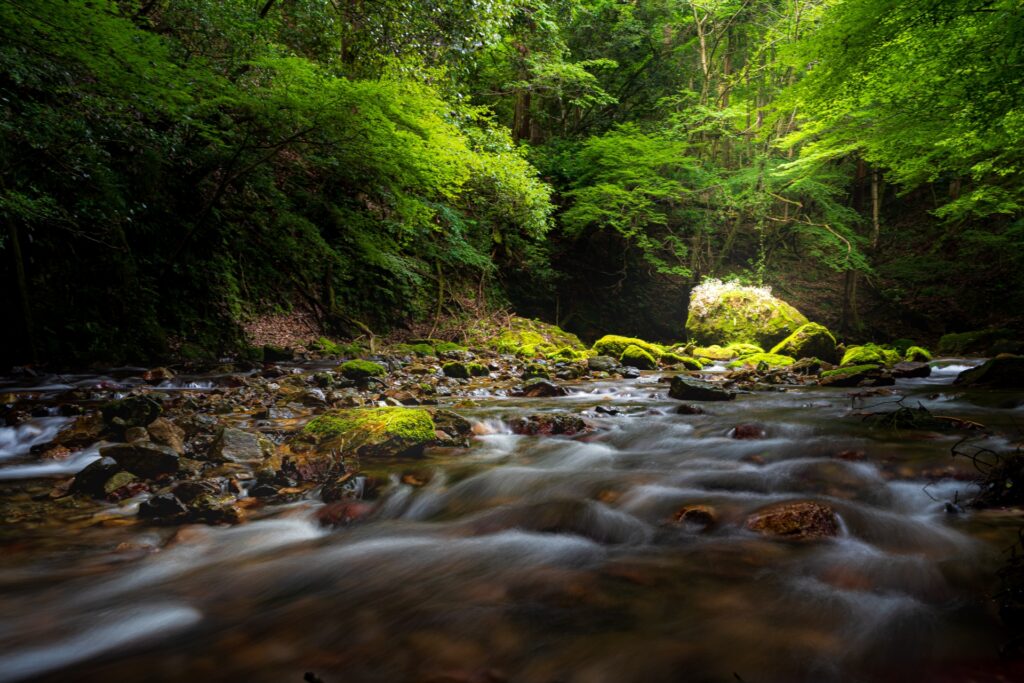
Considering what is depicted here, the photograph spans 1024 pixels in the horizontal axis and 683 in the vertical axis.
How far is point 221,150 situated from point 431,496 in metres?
7.43

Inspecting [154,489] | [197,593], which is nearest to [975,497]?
[197,593]

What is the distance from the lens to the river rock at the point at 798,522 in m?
2.43

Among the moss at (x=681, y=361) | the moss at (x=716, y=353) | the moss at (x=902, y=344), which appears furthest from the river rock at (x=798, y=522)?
the moss at (x=902, y=344)

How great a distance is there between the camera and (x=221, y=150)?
8.00 metres

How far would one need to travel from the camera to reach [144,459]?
11.1 ft

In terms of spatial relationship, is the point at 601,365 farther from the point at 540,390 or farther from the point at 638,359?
the point at 540,390

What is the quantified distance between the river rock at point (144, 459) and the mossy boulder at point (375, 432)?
0.97 metres

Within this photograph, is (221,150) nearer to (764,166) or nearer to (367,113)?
(367,113)

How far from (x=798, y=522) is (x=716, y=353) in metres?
11.1

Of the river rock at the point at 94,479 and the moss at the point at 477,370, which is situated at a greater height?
the river rock at the point at 94,479

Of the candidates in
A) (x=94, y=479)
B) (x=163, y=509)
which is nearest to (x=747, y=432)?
(x=163, y=509)

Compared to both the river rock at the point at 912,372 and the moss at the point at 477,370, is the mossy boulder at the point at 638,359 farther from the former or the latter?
the river rock at the point at 912,372

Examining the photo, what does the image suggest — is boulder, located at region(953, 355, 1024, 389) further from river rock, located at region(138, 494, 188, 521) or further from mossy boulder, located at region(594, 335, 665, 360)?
river rock, located at region(138, 494, 188, 521)

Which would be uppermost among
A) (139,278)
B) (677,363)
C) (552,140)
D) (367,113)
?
(552,140)
